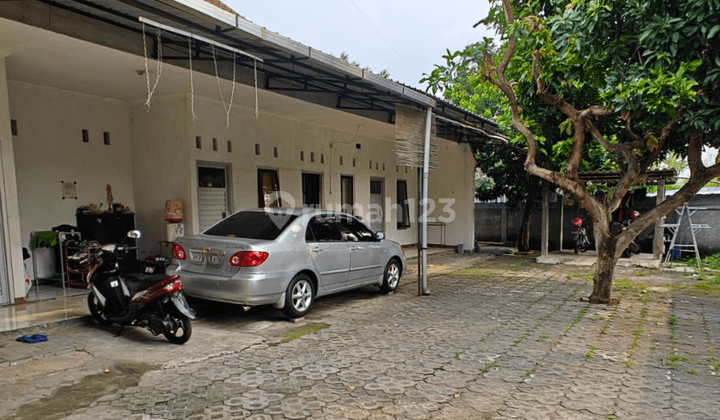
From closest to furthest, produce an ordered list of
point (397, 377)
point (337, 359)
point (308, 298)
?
1. point (397, 377)
2. point (337, 359)
3. point (308, 298)

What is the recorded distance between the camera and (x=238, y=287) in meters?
5.25

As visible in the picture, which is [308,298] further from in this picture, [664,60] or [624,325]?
[664,60]

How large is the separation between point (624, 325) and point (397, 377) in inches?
149

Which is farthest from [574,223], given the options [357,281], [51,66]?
[51,66]

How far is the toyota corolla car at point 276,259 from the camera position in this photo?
5.34 meters

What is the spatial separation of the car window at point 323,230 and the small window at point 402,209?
855cm

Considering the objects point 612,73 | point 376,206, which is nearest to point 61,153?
point 376,206

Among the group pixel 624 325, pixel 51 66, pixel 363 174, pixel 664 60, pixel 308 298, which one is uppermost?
pixel 51 66

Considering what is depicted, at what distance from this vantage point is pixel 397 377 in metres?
4.05

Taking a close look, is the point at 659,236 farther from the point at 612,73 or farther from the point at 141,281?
the point at 141,281

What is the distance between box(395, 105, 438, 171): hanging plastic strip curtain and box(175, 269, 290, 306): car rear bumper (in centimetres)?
333

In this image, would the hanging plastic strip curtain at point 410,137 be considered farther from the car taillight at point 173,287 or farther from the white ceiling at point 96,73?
the car taillight at point 173,287

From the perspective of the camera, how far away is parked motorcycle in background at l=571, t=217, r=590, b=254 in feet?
45.1

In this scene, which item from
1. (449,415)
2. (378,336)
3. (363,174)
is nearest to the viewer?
(449,415)
